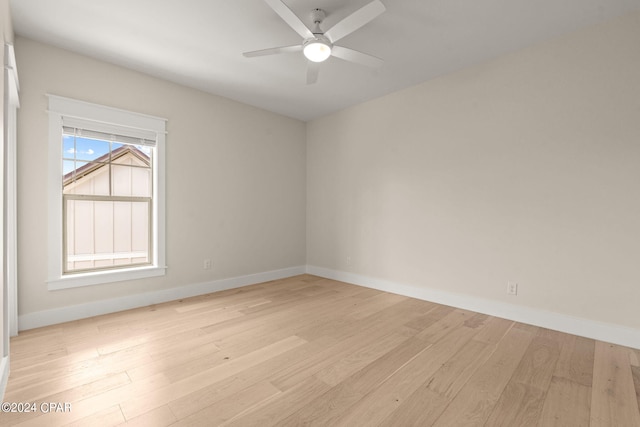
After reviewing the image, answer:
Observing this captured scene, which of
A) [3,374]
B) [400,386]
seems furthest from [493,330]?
[3,374]

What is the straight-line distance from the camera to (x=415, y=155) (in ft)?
12.2

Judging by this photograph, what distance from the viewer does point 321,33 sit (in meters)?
2.26

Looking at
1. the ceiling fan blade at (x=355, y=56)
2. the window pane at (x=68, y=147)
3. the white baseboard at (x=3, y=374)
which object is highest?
the ceiling fan blade at (x=355, y=56)

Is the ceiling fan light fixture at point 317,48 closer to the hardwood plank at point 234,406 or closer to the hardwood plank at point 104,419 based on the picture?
the hardwood plank at point 234,406

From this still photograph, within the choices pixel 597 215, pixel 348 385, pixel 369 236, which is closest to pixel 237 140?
pixel 369 236

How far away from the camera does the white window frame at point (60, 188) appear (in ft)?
9.02

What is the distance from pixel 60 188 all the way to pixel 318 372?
→ 299cm

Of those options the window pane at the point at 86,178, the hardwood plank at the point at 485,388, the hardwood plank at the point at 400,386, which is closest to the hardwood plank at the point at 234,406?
the hardwood plank at the point at 400,386

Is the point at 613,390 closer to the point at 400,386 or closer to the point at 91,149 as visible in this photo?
the point at 400,386

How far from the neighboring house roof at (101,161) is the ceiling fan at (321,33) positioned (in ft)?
6.51

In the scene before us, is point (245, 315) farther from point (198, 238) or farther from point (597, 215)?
point (597, 215)

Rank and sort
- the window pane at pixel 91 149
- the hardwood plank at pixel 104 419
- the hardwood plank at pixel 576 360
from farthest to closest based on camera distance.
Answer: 1. the window pane at pixel 91 149
2. the hardwood plank at pixel 576 360
3. the hardwood plank at pixel 104 419

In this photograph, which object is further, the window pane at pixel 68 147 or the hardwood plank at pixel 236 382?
the window pane at pixel 68 147

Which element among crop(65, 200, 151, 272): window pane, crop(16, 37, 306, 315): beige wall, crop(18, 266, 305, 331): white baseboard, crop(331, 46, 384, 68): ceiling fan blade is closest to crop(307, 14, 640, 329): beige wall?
crop(16, 37, 306, 315): beige wall
